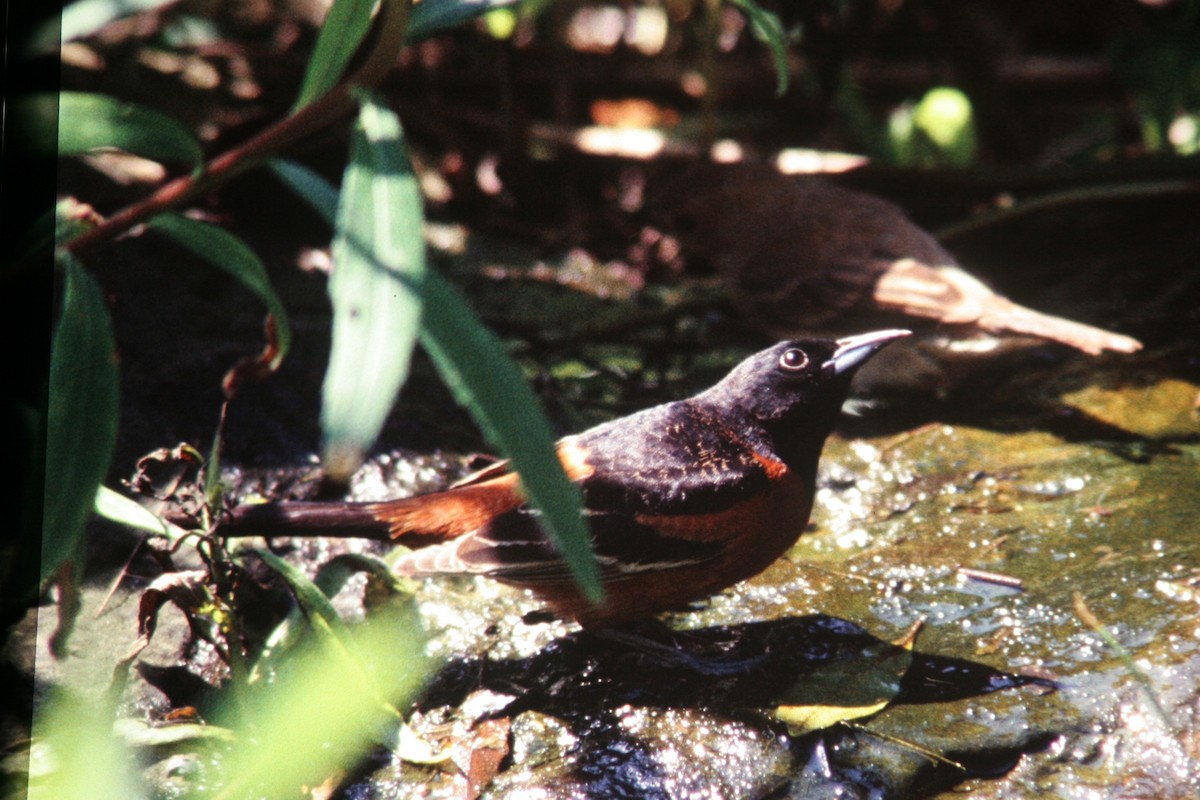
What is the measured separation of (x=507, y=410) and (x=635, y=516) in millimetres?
1457

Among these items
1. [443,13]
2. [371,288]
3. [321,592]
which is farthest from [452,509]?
[371,288]

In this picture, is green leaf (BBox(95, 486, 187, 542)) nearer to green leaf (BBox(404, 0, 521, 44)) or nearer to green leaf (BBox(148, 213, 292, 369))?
green leaf (BBox(148, 213, 292, 369))

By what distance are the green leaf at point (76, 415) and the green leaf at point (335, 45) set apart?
554mm

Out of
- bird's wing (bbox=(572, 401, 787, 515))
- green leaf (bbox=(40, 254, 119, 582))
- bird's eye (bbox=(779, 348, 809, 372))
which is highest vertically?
green leaf (bbox=(40, 254, 119, 582))

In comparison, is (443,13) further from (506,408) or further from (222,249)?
(506,408)

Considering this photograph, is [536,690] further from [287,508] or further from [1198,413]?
[1198,413]

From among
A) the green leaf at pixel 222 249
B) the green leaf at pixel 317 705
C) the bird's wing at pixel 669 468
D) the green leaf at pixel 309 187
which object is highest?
the green leaf at pixel 309 187

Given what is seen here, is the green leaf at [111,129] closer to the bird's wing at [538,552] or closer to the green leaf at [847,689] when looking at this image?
the bird's wing at [538,552]

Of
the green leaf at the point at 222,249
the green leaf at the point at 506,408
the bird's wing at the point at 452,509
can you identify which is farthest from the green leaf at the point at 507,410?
the bird's wing at the point at 452,509

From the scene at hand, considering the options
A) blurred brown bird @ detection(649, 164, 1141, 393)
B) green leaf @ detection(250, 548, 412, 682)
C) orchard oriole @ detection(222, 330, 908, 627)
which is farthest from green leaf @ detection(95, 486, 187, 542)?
blurred brown bird @ detection(649, 164, 1141, 393)

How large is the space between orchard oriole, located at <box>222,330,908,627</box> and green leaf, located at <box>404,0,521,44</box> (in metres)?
1.31

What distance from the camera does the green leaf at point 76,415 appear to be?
181 cm

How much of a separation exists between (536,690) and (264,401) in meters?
1.65

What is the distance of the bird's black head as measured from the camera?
3.46m
